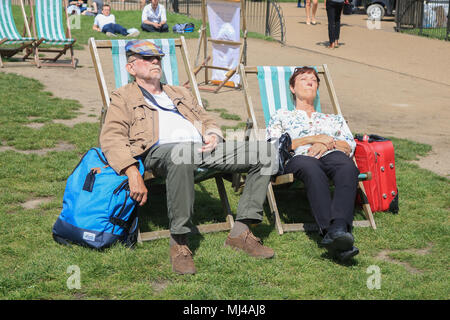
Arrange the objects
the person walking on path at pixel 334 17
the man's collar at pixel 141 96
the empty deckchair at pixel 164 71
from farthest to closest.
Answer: the person walking on path at pixel 334 17, the empty deckchair at pixel 164 71, the man's collar at pixel 141 96

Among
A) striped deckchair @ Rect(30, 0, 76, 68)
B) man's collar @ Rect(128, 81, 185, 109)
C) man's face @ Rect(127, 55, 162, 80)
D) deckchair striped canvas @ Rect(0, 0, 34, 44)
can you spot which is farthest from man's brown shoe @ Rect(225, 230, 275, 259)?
deckchair striped canvas @ Rect(0, 0, 34, 44)

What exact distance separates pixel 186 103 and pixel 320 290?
183cm

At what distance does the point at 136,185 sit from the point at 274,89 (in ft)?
6.29

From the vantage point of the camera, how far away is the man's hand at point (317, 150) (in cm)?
454

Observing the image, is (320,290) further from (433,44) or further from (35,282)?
(433,44)

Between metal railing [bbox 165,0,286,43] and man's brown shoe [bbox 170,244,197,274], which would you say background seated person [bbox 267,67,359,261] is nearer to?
man's brown shoe [bbox 170,244,197,274]

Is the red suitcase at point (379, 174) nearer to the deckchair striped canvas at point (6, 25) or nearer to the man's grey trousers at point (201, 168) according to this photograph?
the man's grey trousers at point (201, 168)

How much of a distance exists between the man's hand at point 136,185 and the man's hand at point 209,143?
18.7 inches

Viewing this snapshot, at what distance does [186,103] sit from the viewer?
4.63 meters

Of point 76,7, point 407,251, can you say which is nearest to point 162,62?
point 407,251

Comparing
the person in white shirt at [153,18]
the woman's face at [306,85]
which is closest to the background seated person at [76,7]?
the person in white shirt at [153,18]
